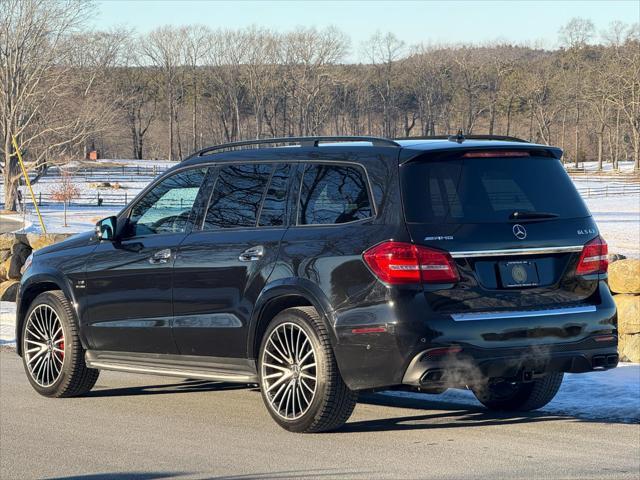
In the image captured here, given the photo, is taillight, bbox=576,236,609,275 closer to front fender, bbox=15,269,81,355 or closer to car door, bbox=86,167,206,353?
car door, bbox=86,167,206,353

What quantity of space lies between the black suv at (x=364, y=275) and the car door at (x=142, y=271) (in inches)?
0.7

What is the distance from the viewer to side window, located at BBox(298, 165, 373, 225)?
774 centimetres

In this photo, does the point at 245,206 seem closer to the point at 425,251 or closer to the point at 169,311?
the point at 169,311

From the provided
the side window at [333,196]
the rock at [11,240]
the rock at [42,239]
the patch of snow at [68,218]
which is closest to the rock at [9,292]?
the rock at [42,239]

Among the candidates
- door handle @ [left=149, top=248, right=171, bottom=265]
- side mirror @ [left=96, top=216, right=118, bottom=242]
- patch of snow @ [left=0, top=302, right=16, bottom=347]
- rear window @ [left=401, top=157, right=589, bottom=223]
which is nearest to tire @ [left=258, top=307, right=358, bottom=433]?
rear window @ [left=401, top=157, right=589, bottom=223]

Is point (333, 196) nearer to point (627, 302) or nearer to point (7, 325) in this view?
point (7, 325)

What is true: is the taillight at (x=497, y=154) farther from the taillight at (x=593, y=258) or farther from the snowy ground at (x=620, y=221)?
the snowy ground at (x=620, y=221)

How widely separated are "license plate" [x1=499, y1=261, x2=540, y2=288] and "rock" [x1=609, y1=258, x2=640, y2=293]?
30.6ft

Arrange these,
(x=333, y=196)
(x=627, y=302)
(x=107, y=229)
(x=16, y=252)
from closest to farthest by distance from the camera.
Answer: (x=333, y=196), (x=107, y=229), (x=627, y=302), (x=16, y=252)

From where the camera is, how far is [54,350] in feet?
32.1

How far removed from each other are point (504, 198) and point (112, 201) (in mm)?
67610

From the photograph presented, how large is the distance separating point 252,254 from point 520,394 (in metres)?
2.23

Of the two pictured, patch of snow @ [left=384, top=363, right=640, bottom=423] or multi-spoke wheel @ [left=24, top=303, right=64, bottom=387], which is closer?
patch of snow @ [left=384, top=363, right=640, bottom=423]

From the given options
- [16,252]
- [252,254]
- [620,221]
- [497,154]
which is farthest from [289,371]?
[620,221]
